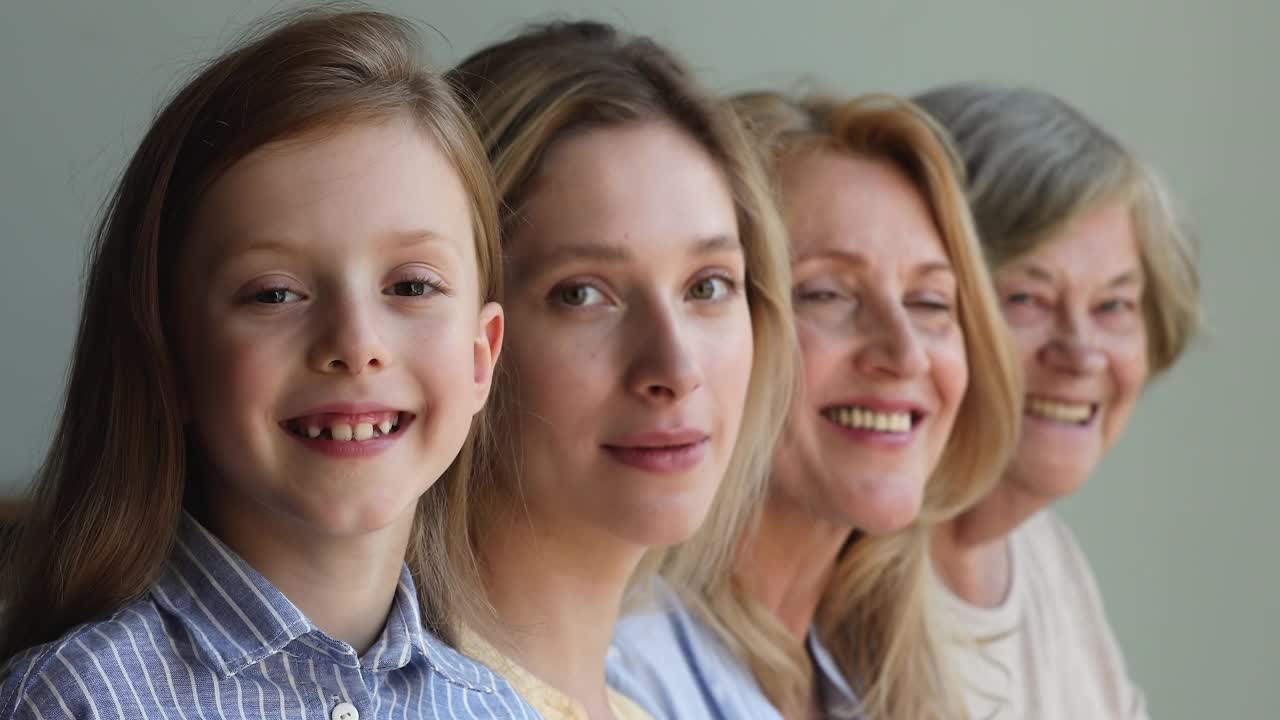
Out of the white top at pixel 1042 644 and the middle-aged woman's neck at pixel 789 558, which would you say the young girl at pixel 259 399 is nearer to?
the middle-aged woman's neck at pixel 789 558

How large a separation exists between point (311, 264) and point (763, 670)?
885mm

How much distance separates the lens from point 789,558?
1.81m

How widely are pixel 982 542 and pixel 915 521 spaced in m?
0.26

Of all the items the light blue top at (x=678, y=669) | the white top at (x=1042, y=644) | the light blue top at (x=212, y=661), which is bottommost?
the white top at (x=1042, y=644)

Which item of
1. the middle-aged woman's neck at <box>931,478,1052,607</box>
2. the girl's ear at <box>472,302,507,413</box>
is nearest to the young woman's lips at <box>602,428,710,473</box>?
the girl's ear at <box>472,302,507,413</box>

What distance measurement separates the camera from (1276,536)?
3.10 meters

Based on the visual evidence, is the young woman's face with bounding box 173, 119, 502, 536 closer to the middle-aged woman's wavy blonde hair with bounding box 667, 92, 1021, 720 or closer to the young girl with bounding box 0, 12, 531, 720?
the young girl with bounding box 0, 12, 531, 720

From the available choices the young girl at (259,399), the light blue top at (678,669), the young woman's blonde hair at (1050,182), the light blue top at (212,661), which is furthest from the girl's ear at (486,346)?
the young woman's blonde hair at (1050,182)

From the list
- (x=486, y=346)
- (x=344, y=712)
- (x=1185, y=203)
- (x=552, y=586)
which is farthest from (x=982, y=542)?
(x=344, y=712)

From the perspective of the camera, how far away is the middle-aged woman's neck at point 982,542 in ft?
6.95

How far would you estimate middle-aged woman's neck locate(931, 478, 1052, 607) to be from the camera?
2.12m

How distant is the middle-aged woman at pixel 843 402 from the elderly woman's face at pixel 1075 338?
0.49 feet

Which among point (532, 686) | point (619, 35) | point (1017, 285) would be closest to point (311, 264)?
point (532, 686)

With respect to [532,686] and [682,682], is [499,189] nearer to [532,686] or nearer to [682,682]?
[532,686]
